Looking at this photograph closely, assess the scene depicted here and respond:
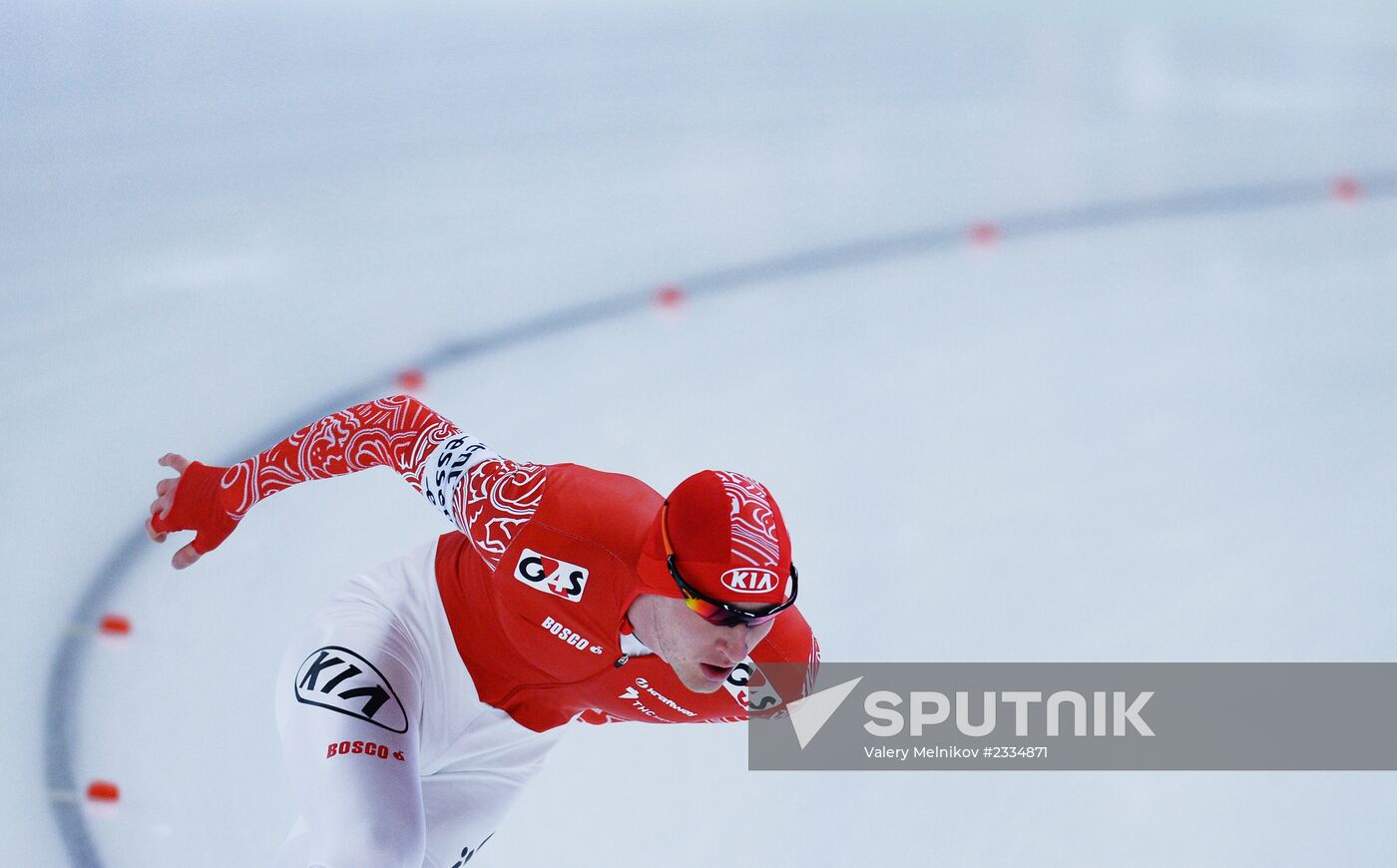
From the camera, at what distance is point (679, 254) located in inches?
187

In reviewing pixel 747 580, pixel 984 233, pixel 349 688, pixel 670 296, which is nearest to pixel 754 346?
pixel 670 296

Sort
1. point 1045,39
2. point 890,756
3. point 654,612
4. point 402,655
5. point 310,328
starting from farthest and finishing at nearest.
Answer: point 1045,39 < point 310,328 < point 890,756 < point 402,655 < point 654,612

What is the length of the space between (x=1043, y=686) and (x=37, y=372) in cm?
258

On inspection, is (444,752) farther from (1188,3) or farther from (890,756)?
(1188,3)

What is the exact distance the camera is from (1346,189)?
5.32 metres

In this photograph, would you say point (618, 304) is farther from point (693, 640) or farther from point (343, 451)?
point (693, 640)

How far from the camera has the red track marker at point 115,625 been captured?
3.07 metres

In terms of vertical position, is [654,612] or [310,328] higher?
[310,328]

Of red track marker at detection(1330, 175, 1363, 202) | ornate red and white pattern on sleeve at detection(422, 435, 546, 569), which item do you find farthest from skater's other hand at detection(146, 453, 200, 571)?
red track marker at detection(1330, 175, 1363, 202)

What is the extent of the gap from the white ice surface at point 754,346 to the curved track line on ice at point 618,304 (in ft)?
0.13

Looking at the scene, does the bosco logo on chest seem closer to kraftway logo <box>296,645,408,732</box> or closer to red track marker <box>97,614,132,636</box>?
kraftway logo <box>296,645,408,732</box>

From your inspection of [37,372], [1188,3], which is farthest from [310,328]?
[1188,3]

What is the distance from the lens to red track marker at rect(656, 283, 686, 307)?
4.47 m

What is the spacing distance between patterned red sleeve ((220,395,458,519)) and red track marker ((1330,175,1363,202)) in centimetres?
397
